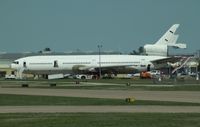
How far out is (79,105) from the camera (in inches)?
1289

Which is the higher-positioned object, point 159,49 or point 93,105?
point 159,49

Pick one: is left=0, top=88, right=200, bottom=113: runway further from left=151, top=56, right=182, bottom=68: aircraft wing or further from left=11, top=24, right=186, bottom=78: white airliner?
left=11, top=24, right=186, bottom=78: white airliner

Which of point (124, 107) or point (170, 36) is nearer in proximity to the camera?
A: point (124, 107)

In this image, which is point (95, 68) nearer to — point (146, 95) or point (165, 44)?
point (165, 44)

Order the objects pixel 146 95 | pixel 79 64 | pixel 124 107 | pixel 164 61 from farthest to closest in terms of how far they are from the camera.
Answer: pixel 79 64 → pixel 164 61 → pixel 146 95 → pixel 124 107

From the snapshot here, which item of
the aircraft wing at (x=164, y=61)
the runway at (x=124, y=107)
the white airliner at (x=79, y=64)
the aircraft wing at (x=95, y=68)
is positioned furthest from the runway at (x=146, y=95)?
the aircraft wing at (x=95, y=68)

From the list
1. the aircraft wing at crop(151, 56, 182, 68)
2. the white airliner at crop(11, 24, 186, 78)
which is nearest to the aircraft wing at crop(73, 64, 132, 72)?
the white airliner at crop(11, 24, 186, 78)

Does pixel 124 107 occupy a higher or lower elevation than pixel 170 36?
lower

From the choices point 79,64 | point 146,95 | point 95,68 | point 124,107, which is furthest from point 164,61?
point 124,107
